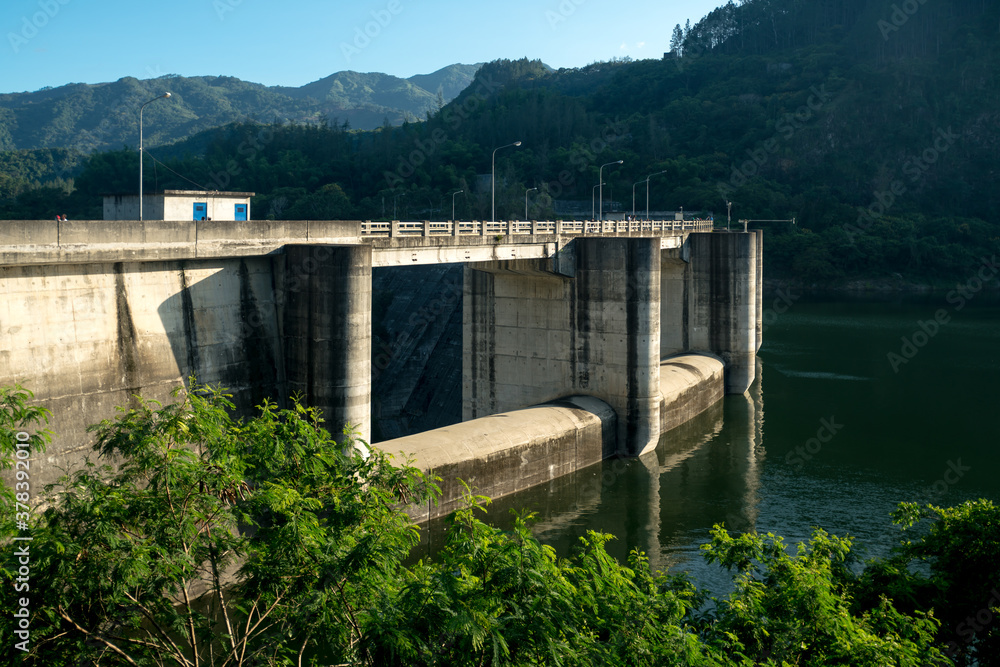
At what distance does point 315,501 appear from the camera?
42.4 feet

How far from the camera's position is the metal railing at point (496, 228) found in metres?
32.4

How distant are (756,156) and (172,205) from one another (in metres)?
124

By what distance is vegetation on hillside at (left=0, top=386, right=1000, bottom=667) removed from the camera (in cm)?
1055

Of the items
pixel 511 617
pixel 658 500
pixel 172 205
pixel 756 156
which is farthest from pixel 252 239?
pixel 756 156

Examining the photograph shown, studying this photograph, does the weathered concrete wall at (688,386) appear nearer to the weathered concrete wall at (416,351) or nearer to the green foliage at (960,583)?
the weathered concrete wall at (416,351)

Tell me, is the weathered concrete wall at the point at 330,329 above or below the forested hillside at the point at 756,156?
below

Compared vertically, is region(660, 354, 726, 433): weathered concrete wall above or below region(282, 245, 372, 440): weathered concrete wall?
below

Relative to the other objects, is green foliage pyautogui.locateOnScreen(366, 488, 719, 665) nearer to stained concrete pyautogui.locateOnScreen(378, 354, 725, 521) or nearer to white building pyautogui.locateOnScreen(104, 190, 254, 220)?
stained concrete pyautogui.locateOnScreen(378, 354, 725, 521)

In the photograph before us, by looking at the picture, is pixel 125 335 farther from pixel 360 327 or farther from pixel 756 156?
pixel 756 156

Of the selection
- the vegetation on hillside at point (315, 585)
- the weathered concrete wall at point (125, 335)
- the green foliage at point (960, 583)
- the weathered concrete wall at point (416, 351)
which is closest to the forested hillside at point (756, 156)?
the weathered concrete wall at point (416, 351)

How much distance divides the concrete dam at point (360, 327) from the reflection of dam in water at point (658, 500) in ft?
3.14

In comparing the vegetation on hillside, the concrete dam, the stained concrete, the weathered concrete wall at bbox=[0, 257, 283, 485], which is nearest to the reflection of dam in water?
the stained concrete

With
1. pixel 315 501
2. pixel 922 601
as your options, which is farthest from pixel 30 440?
pixel 922 601

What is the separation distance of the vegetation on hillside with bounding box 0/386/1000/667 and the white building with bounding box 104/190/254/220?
16.1 meters
